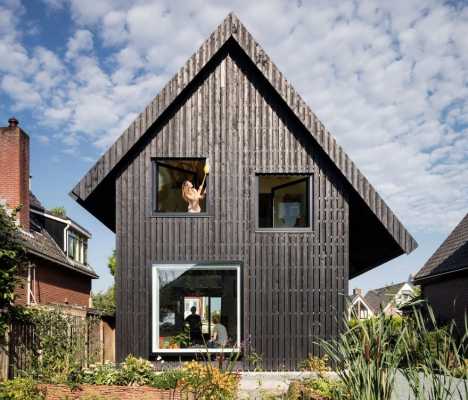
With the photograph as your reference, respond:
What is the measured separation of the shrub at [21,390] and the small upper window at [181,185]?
3969mm

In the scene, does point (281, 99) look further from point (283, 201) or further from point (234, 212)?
point (234, 212)

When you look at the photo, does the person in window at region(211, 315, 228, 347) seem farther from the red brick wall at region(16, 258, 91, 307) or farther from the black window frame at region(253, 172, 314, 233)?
the red brick wall at region(16, 258, 91, 307)

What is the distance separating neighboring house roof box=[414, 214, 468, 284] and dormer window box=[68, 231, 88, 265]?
16.1 metres

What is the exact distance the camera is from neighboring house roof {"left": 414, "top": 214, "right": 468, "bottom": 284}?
1992 centimetres

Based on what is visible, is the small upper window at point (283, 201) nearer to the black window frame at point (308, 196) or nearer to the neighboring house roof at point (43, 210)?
the black window frame at point (308, 196)

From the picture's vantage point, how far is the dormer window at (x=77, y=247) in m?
23.7

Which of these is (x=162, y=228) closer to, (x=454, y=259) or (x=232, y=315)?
(x=232, y=315)

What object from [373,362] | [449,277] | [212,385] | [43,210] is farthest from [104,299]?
[373,362]

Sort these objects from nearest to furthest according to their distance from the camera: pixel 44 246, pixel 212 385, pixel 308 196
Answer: pixel 212 385 < pixel 308 196 < pixel 44 246

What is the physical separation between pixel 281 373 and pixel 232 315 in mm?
1477

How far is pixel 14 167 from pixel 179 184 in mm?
10037

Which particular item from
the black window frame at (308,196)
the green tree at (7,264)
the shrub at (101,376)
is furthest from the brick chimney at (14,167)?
the black window frame at (308,196)

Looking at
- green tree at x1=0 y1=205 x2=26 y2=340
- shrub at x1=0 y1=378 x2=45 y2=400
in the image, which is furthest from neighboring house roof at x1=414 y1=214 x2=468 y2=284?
shrub at x1=0 y1=378 x2=45 y2=400

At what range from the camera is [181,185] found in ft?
35.4
